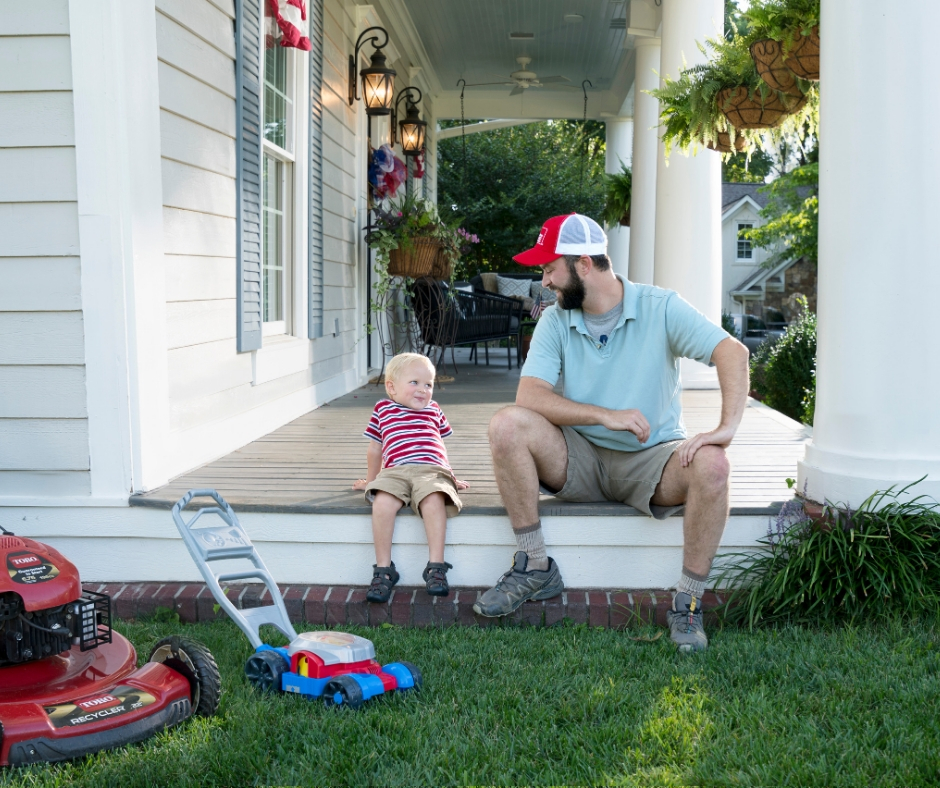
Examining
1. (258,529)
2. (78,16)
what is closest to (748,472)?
(258,529)

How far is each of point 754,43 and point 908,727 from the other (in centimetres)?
262

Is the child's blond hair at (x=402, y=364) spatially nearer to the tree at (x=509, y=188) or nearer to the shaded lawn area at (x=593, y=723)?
the shaded lawn area at (x=593, y=723)

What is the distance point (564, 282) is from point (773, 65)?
1430 mm

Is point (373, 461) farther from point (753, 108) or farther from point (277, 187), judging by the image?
point (277, 187)

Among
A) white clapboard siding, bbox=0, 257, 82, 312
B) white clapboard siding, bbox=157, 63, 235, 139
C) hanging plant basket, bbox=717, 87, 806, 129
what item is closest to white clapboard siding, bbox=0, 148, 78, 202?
white clapboard siding, bbox=0, 257, 82, 312

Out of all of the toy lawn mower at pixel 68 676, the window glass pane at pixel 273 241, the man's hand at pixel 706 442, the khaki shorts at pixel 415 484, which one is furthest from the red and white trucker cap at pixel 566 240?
the window glass pane at pixel 273 241

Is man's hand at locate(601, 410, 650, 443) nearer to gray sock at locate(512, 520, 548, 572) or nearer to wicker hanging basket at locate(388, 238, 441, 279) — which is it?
gray sock at locate(512, 520, 548, 572)

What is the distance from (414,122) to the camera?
29.5 ft

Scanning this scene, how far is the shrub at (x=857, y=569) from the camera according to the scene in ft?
9.32

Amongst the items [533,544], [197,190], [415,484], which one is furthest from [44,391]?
[533,544]

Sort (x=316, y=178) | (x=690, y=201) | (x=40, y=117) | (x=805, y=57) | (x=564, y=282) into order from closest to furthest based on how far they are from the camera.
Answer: (x=564, y=282) → (x=40, y=117) → (x=805, y=57) → (x=316, y=178) → (x=690, y=201)

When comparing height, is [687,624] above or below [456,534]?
below

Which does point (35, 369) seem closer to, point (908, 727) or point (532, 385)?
point (532, 385)

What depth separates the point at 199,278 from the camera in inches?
157
